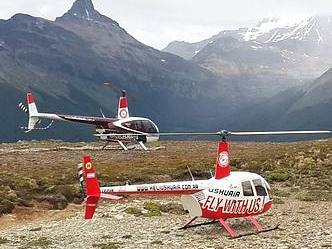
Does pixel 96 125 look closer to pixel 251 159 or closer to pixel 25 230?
pixel 251 159

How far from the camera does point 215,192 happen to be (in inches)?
1108

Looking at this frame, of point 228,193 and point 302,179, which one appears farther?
point 302,179

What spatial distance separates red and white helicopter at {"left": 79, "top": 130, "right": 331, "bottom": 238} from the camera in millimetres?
27000

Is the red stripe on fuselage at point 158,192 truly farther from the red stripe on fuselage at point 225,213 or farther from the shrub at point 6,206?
the shrub at point 6,206

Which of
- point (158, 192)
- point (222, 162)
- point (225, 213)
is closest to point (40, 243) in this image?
point (158, 192)

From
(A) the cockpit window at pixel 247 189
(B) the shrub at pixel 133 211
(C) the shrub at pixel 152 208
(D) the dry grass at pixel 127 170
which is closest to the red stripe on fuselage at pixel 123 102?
(D) the dry grass at pixel 127 170

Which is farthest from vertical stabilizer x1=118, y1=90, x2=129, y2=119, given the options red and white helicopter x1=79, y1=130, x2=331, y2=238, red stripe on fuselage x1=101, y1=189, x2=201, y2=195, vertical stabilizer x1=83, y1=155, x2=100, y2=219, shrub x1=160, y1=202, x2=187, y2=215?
vertical stabilizer x1=83, y1=155, x2=100, y2=219

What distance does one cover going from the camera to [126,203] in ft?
124

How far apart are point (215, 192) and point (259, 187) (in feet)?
10.1

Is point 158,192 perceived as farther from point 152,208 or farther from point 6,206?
point 6,206

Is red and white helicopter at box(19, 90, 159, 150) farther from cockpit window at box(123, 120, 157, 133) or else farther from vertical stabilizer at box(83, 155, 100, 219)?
vertical stabilizer at box(83, 155, 100, 219)

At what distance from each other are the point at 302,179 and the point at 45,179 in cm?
2165

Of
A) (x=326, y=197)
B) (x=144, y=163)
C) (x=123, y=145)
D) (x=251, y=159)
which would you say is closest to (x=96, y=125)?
(x=123, y=145)

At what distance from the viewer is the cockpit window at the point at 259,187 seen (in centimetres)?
2961
